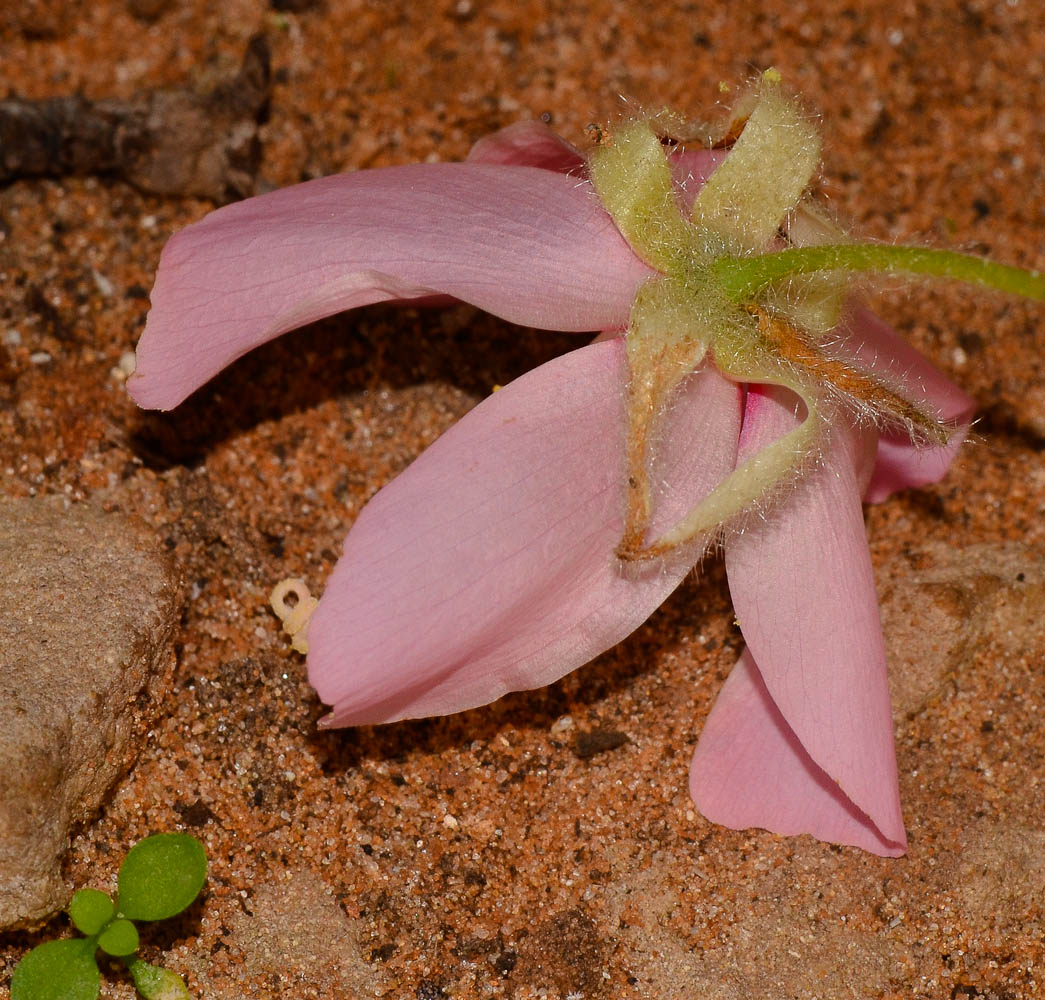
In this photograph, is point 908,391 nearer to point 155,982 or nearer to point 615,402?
point 615,402

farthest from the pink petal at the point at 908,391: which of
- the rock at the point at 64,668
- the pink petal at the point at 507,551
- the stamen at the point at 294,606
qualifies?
the rock at the point at 64,668

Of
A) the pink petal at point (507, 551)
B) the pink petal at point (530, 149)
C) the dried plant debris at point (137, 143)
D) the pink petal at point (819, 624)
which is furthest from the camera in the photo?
the dried plant debris at point (137, 143)

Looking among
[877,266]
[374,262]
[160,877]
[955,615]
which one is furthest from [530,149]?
[160,877]

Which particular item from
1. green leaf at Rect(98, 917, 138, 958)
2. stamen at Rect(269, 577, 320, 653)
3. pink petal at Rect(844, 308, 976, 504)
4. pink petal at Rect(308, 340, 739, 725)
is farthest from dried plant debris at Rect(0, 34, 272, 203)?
green leaf at Rect(98, 917, 138, 958)

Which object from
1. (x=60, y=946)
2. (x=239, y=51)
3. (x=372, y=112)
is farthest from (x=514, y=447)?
(x=239, y=51)

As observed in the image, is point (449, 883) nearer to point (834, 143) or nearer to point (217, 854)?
point (217, 854)

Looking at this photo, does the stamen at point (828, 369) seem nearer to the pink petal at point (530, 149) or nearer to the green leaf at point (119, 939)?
the pink petal at point (530, 149)
